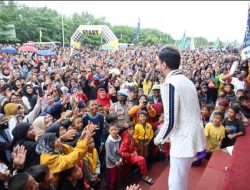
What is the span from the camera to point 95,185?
4172mm

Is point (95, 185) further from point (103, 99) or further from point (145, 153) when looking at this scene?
Answer: point (103, 99)

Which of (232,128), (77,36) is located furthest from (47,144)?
(77,36)

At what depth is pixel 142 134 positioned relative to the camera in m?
5.15

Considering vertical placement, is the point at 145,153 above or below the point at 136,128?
below

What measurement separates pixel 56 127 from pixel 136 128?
1778mm

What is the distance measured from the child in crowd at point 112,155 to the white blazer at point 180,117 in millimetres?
2124

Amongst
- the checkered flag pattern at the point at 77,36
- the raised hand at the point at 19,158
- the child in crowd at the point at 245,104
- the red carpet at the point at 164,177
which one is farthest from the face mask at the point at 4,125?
the checkered flag pattern at the point at 77,36

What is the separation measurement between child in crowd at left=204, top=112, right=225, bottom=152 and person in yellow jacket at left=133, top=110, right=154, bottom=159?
1.01 meters

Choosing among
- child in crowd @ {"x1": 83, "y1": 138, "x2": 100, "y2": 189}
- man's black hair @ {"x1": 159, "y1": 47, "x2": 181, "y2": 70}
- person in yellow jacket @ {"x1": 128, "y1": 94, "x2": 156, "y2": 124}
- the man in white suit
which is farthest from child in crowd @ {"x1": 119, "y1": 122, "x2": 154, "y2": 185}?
man's black hair @ {"x1": 159, "y1": 47, "x2": 181, "y2": 70}

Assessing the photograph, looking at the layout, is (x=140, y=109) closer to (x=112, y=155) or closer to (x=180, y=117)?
(x=112, y=155)

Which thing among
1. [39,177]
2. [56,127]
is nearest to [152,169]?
[56,127]

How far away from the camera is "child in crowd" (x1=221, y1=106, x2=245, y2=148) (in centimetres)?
475

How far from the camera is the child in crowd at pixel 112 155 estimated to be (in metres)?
4.43

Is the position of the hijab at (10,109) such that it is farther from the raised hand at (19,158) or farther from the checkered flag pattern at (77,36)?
the checkered flag pattern at (77,36)
